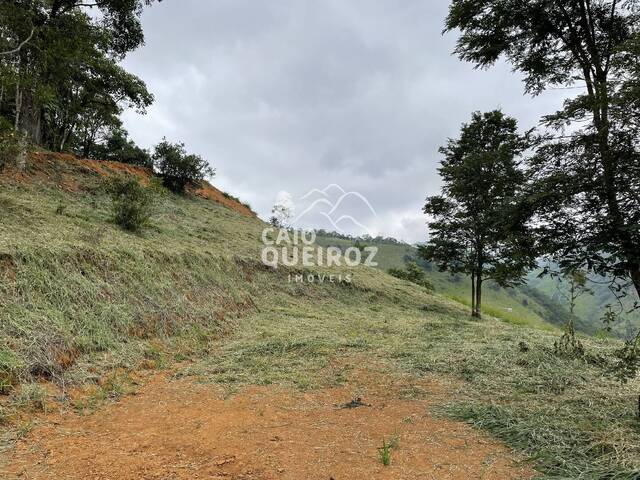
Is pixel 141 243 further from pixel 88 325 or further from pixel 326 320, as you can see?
pixel 326 320

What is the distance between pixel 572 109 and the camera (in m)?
4.21

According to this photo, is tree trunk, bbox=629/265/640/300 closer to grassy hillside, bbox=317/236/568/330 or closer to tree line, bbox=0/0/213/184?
tree line, bbox=0/0/213/184

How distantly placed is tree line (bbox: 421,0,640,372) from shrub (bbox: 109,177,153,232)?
28.0ft

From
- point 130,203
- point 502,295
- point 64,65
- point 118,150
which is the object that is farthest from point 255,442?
point 502,295

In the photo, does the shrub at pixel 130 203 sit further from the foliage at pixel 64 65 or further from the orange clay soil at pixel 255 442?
the orange clay soil at pixel 255 442

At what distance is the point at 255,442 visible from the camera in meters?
3.41

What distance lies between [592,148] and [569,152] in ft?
0.82

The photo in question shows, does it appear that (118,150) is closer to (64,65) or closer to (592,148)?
(64,65)

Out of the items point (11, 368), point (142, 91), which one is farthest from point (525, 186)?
point (142, 91)

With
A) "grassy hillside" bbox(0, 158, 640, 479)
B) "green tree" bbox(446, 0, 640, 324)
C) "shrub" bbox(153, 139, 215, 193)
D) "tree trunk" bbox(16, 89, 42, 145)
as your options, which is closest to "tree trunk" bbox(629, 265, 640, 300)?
"green tree" bbox(446, 0, 640, 324)

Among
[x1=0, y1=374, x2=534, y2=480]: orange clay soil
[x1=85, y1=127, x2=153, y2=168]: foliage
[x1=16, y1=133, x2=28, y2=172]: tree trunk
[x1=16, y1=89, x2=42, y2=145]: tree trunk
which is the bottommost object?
[x1=0, y1=374, x2=534, y2=480]: orange clay soil

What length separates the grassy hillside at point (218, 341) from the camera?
12.6 ft

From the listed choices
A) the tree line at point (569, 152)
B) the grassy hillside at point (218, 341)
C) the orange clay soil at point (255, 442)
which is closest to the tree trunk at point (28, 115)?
the grassy hillside at point (218, 341)

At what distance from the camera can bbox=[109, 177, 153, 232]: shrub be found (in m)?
10.4
